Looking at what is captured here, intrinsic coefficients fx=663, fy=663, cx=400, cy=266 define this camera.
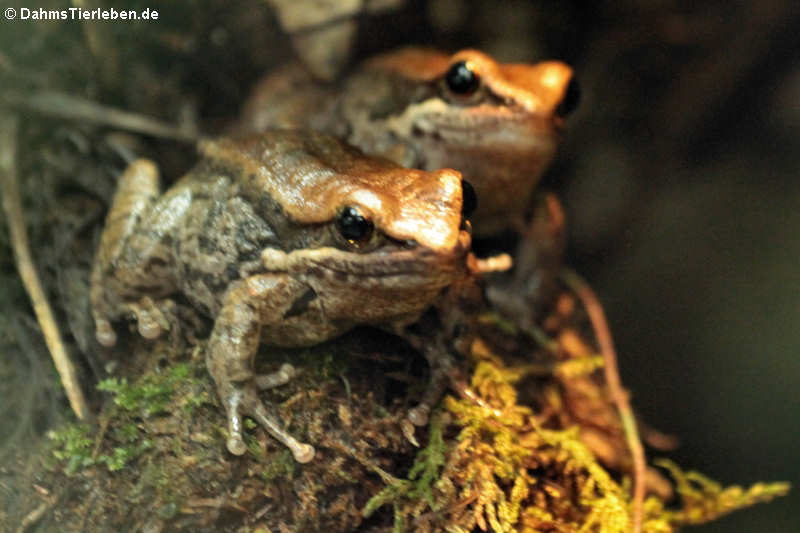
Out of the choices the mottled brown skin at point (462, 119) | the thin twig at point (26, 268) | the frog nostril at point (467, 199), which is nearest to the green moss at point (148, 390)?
the thin twig at point (26, 268)

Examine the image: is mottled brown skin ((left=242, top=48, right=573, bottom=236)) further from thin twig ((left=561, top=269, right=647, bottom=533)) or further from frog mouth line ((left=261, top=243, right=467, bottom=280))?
frog mouth line ((left=261, top=243, right=467, bottom=280))

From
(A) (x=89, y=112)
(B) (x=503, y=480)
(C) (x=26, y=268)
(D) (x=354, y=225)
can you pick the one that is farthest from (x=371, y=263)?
(A) (x=89, y=112)

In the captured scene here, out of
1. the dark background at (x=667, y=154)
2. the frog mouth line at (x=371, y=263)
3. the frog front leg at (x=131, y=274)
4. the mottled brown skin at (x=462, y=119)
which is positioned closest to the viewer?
the frog mouth line at (x=371, y=263)

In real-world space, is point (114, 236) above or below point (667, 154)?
below

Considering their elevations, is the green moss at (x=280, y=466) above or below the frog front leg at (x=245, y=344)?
below

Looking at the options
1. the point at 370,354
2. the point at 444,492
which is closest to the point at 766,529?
the point at 444,492

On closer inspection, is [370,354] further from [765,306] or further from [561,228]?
[765,306]

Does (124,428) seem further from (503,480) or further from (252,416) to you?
(503,480)

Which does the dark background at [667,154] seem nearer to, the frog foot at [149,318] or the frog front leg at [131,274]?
the frog front leg at [131,274]
